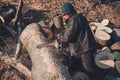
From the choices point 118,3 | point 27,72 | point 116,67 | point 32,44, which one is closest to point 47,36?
point 32,44

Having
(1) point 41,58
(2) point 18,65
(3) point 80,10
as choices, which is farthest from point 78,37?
(3) point 80,10

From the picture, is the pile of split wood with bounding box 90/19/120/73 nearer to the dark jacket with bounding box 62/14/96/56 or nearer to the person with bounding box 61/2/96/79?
the person with bounding box 61/2/96/79

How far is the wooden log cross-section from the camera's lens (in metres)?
7.68

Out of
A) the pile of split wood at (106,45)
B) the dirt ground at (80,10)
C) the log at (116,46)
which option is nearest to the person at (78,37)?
the pile of split wood at (106,45)

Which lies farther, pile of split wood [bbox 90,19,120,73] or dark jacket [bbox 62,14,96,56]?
pile of split wood [bbox 90,19,120,73]

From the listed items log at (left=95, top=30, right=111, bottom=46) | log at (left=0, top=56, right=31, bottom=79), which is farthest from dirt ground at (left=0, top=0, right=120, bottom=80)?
log at (left=0, top=56, right=31, bottom=79)

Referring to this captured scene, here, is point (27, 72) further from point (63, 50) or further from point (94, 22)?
point (94, 22)

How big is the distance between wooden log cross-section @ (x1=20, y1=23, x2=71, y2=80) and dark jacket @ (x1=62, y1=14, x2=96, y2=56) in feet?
1.81

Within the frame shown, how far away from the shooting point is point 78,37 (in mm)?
8133

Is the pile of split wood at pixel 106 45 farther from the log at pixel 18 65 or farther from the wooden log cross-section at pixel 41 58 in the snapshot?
the log at pixel 18 65

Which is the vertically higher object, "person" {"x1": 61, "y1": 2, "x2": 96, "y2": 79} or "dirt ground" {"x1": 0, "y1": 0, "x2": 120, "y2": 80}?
"person" {"x1": 61, "y1": 2, "x2": 96, "y2": 79}

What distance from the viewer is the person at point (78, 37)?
7986 mm

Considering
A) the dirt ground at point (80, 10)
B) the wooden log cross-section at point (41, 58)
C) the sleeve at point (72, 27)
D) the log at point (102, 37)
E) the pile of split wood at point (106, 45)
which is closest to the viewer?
the wooden log cross-section at point (41, 58)

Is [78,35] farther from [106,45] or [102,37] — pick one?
[106,45]
